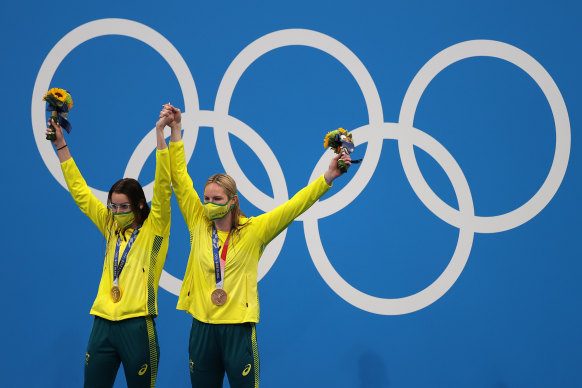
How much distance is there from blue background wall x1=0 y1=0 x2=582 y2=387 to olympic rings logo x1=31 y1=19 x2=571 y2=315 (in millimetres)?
18

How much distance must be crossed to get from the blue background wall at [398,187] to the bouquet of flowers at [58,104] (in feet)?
3.69

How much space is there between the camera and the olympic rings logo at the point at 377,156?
4.76 m

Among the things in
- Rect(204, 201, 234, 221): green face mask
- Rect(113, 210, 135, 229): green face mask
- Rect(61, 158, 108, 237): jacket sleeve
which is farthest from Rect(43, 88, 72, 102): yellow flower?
Rect(204, 201, 234, 221): green face mask

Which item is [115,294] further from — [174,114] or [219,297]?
[174,114]

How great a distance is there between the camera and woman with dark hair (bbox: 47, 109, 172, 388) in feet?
11.5

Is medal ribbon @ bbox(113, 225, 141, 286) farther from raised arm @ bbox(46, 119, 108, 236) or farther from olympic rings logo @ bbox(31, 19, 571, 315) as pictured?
olympic rings logo @ bbox(31, 19, 571, 315)

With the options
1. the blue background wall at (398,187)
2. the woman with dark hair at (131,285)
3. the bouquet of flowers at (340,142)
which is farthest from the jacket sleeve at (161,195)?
the blue background wall at (398,187)

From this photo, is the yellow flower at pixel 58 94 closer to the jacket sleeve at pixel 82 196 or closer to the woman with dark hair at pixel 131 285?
the jacket sleeve at pixel 82 196

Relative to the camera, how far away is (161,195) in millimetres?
3525

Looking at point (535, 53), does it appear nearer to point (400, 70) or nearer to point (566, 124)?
point (566, 124)

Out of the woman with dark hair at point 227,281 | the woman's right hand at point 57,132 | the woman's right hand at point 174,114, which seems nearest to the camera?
the woman with dark hair at point 227,281

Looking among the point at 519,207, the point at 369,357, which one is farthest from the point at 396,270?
the point at 519,207

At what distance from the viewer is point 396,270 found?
15.6ft

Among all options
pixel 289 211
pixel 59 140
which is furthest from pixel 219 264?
pixel 59 140
